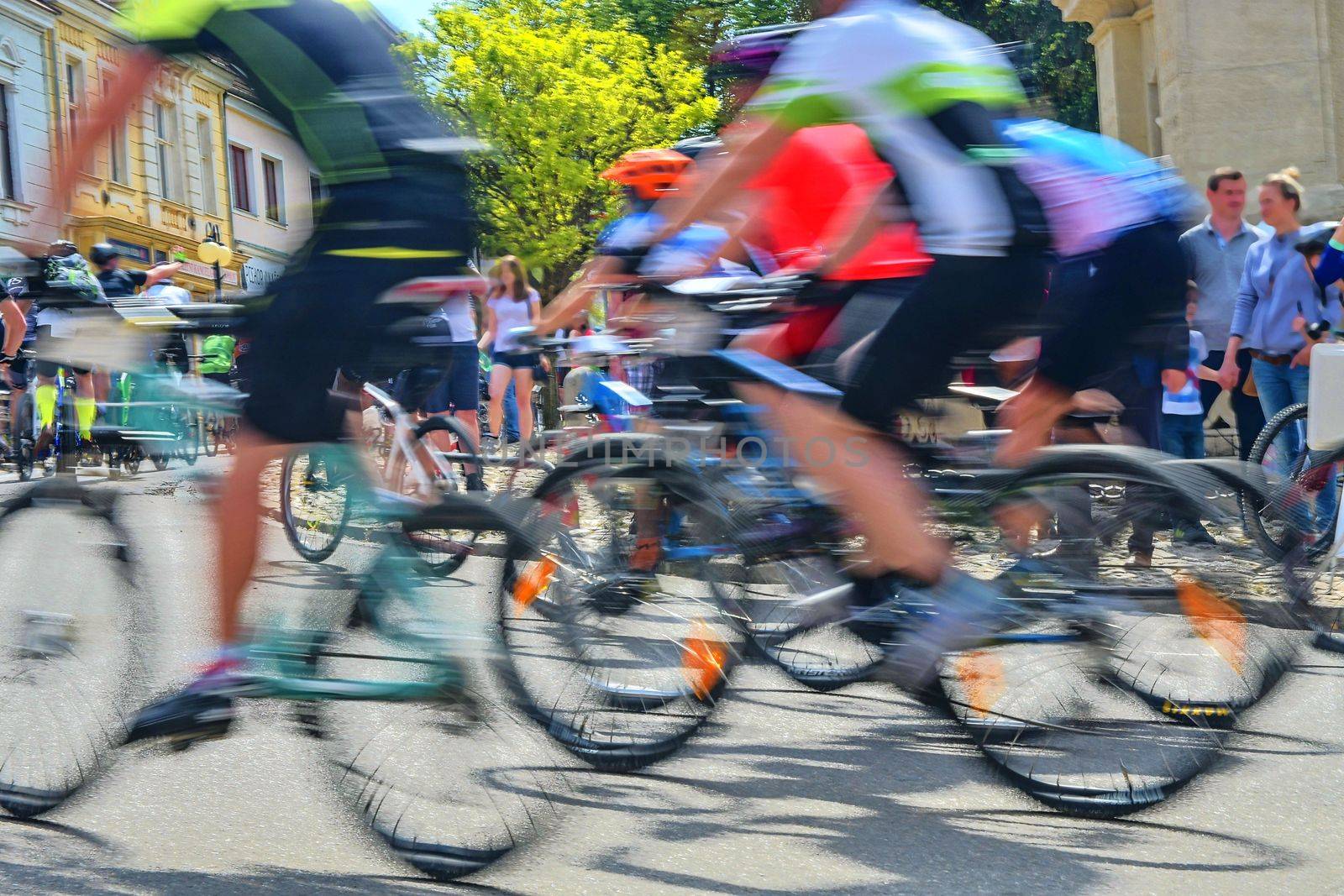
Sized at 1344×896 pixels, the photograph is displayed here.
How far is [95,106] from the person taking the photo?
3.43 meters

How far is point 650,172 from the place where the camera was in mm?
4922

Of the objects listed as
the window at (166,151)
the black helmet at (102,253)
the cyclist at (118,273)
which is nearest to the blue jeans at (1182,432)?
the cyclist at (118,273)

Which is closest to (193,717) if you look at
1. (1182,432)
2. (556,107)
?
(1182,432)

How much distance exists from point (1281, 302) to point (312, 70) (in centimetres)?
609

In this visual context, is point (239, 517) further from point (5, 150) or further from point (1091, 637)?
point (5, 150)

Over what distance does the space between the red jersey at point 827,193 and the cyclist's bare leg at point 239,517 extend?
4.59 ft

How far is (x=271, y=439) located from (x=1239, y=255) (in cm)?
673

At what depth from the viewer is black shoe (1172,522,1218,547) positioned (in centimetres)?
341

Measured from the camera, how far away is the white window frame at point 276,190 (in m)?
39.6

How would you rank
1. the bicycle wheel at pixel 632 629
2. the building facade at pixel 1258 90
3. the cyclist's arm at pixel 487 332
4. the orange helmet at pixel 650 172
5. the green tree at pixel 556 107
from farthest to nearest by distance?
the green tree at pixel 556 107 → the building facade at pixel 1258 90 → the cyclist's arm at pixel 487 332 → the orange helmet at pixel 650 172 → the bicycle wheel at pixel 632 629

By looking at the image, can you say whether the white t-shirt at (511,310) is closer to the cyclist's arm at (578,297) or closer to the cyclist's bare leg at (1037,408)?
the cyclist's arm at (578,297)

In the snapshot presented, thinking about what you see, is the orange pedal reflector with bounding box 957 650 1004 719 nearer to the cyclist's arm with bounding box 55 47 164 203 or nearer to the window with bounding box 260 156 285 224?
the cyclist's arm with bounding box 55 47 164 203

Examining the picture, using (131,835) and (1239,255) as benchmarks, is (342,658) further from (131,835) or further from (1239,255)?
(1239,255)

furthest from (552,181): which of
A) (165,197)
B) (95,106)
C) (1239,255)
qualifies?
(95,106)
